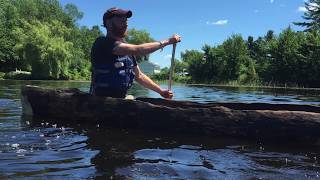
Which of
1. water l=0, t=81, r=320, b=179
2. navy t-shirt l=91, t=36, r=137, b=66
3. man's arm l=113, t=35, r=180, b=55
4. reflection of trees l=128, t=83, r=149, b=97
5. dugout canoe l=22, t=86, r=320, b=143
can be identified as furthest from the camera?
reflection of trees l=128, t=83, r=149, b=97

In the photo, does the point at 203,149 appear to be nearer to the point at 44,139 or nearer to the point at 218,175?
the point at 218,175

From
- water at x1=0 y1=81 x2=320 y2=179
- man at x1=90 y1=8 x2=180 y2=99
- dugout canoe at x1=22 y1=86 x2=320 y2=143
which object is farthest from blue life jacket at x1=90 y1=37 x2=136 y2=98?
water at x1=0 y1=81 x2=320 y2=179

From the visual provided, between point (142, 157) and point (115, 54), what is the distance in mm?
2787

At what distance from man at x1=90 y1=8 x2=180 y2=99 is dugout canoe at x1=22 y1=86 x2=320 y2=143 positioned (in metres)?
0.44

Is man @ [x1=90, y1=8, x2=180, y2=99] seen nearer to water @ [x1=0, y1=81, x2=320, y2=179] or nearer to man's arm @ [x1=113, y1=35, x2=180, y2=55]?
man's arm @ [x1=113, y1=35, x2=180, y2=55]

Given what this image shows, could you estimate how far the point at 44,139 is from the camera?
22.5ft

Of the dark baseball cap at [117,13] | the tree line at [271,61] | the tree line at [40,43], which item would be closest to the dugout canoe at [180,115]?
the dark baseball cap at [117,13]

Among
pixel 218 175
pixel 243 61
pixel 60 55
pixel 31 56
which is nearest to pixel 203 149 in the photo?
pixel 218 175

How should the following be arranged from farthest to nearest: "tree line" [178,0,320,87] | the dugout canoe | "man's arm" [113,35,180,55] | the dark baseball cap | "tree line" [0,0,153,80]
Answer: "tree line" [0,0,153,80]
"tree line" [178,0,320,87]
the dark baseball cap
"man's arm" [113,35,180,55]
the dugout canoe

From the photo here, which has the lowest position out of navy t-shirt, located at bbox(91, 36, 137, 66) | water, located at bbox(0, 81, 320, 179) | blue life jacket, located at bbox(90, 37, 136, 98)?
water, located at bbox(0, 81, 320, 179)

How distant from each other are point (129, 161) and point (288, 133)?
7.16 ft

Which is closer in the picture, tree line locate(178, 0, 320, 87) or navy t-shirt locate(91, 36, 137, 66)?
navy t-shirt locate(91, 36, 137, 66)

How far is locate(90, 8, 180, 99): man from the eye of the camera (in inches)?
311

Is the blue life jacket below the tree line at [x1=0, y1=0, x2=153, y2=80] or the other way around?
below
